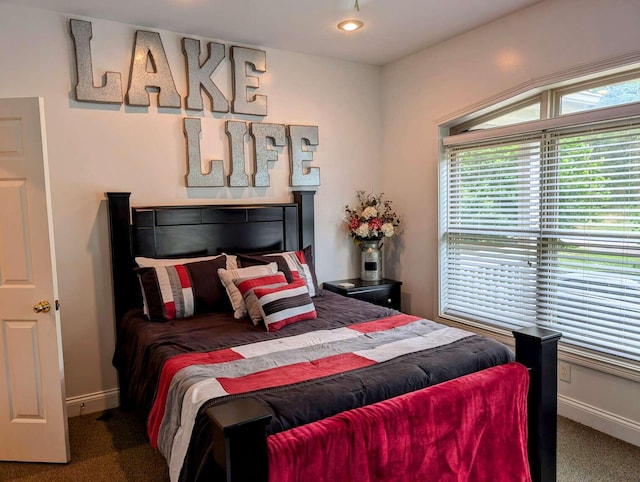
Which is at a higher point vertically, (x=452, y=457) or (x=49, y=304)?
(x=49, y=304)

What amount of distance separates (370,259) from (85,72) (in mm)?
2695

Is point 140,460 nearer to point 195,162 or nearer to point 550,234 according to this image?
point 195,162

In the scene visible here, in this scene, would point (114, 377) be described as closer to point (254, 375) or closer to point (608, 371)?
point (254, 375)

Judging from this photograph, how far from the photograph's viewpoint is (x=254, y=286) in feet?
9.69

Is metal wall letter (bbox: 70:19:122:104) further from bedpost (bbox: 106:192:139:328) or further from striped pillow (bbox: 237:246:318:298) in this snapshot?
striped pillow (bbox: 237:246:318:298)

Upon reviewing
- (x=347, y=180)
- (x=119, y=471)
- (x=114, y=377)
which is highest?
(x=347, y=180)

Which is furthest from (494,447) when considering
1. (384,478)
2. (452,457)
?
(384,478)

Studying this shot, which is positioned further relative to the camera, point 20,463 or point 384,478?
point 20,463

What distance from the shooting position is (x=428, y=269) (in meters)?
4.14

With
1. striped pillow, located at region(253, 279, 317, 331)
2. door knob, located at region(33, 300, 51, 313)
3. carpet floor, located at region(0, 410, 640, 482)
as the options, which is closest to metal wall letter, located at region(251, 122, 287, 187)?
striped pillow, located at region(253, 279, 317, 331)

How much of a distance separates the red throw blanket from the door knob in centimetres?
173

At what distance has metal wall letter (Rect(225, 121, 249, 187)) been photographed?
12.1 ft

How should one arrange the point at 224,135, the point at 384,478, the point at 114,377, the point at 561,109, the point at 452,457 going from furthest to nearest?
the point at 224,135
the point at 114,377
the point at 561,109
the point at 452,457
the point at 384,478

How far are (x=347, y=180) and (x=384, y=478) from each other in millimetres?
3005
